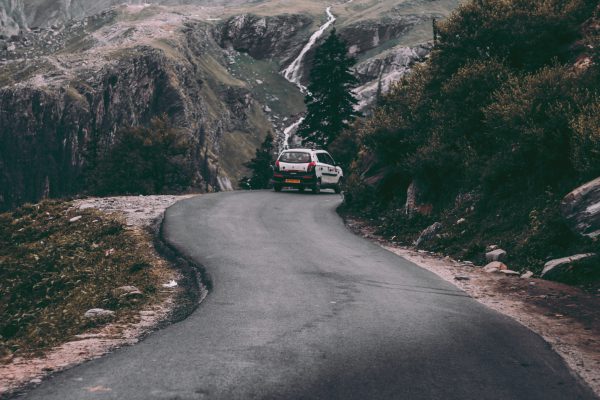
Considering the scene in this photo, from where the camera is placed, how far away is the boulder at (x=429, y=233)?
15.7 metres

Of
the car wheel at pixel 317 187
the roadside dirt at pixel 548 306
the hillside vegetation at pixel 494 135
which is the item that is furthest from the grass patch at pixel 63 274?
the car wheel at pixel 317 187

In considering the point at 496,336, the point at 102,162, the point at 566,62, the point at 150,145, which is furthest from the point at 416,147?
the point at 102,162

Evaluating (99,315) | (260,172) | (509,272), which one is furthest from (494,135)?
(260,172)

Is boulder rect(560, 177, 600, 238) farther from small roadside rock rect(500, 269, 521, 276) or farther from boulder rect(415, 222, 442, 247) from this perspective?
boulder rect(415, 222, 442, 247)

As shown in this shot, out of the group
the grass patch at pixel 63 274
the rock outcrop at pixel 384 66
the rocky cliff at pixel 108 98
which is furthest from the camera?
the rock outcrop at pixel 384 66

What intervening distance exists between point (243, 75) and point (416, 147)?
129 metres

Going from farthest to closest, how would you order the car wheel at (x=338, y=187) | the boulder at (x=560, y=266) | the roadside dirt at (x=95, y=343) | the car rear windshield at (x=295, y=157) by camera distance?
the car wheel at (x=338, y=187)
the car rear windshield at (x=295, y=157)
the boulder at (x=560, y=266)
the roadside dirt at (x=95, y=343)

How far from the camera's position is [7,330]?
9.60 meters

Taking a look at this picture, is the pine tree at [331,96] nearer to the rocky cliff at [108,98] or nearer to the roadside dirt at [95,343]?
the rocky cliff at [108,98]

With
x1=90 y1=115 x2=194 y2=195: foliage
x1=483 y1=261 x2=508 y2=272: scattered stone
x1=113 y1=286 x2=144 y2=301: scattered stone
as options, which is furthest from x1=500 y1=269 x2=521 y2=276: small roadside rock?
x1=90 y1=115 x2=194 y2=195: foliage

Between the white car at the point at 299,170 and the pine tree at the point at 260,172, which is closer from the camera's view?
the white car at the point at 299,170

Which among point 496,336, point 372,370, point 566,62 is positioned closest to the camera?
point 372,370

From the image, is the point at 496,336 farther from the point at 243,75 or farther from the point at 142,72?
the point at 243,75

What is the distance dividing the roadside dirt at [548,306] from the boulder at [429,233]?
1.92 metres
